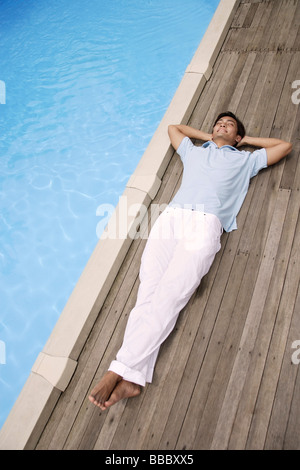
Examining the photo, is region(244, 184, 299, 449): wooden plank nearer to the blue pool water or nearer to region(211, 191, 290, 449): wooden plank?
region(211, 191, 290, 449): wooden plank

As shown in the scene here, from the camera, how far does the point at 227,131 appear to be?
2.47 meters

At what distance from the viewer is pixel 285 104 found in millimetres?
2766

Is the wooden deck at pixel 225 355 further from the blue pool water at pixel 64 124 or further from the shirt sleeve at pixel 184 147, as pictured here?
the blue pool water at pixel 64 124

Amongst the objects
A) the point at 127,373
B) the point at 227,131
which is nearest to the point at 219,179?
the point at 227,131

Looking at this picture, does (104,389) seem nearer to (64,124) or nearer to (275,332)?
(275,332)

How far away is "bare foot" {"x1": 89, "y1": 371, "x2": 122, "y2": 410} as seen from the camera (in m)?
1.66

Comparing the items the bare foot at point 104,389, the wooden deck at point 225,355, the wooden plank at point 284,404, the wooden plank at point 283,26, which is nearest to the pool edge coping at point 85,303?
the wooden deck at point 225,355

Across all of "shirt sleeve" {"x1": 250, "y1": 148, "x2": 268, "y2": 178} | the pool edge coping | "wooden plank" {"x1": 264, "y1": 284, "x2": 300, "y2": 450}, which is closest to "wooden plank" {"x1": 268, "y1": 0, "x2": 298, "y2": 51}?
the pool edge coping

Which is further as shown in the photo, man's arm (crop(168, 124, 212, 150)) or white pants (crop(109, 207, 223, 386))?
man's arm (crop(168, 124, 212, 150))

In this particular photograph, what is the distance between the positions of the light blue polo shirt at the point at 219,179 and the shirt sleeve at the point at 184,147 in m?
0.05

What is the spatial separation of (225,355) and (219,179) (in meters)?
1.02

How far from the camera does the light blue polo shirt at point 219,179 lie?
2.16 metres

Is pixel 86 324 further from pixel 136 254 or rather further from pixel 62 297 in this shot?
pixel 62 297

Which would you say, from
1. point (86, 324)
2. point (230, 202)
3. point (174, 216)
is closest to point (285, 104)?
point (230, 202)
